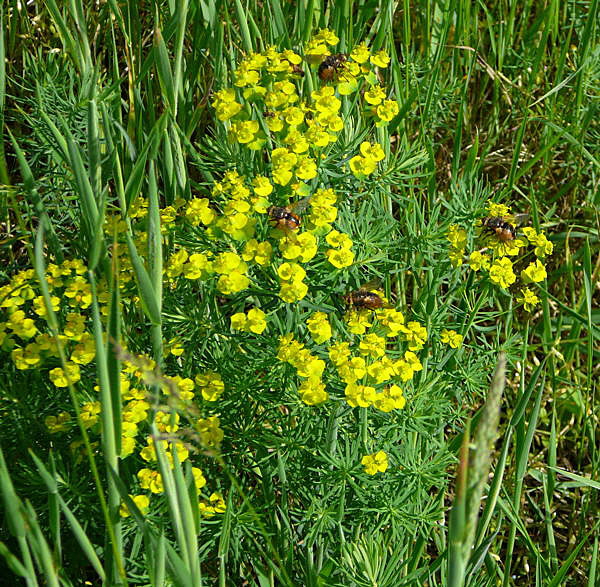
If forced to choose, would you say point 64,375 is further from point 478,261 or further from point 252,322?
point 478,261

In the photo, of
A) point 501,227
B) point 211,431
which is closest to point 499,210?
point 501,227

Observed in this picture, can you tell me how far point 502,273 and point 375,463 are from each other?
1.59 ft

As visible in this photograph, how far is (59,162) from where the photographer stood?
203cm

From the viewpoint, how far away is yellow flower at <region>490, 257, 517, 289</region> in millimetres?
1709

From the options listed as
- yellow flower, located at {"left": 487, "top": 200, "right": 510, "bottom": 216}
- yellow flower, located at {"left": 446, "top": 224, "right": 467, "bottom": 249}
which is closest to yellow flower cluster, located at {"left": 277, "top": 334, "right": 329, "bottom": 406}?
yellow flower, located at {"left": 446, "top": 224, "right": 467, "bottom": 249}

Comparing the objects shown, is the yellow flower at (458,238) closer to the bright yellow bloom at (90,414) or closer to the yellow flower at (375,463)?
the yellow flower at (375,463)

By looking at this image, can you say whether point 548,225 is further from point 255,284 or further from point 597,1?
point 255,284

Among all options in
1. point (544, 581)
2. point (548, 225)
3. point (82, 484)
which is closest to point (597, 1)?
point (548, 225)

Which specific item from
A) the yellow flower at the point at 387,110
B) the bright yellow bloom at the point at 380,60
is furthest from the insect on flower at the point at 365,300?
the bright yellow bloom at the point at 380,60

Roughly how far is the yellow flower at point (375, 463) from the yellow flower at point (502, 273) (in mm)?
443

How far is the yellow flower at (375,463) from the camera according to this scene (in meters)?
1.57

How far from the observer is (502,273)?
171 cm

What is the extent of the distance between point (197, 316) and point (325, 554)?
626 millimetres

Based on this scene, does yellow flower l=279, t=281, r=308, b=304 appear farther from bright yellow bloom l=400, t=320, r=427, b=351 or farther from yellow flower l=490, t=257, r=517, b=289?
yellow flower l=490, t=257, r=517, b=289
